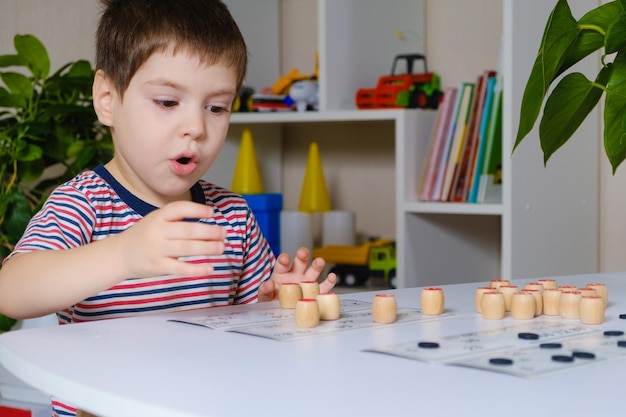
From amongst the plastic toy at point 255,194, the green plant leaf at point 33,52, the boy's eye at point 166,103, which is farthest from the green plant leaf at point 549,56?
the plastic toy at point 255,194

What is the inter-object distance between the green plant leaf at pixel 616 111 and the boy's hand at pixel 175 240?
18.4 inches

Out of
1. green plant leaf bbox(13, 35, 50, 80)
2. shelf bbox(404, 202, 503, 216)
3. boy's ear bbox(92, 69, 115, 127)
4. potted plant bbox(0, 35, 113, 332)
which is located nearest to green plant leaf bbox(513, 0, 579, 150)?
boy's ear bbox(92, 69, 115, 127)

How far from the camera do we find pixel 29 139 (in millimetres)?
1928

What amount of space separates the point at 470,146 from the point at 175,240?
1.39 meters

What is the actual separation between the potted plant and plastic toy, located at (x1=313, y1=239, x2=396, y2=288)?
614mm

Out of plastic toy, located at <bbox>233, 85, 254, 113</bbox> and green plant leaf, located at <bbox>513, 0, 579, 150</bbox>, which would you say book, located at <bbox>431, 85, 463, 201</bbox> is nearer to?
plastic toy, located at <bbox>233, 85, 254, 113</bbox>

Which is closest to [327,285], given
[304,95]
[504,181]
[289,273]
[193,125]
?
[289,273]

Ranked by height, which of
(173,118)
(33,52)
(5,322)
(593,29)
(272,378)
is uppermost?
(33,52)

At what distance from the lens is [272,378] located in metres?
0.59

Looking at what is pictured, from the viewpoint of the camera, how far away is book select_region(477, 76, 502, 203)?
2.00 m

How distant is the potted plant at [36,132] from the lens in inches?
73.6

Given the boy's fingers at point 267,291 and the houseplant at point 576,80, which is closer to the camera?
the houseplant at point 576,80

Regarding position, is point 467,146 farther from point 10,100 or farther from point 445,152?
point 10,100

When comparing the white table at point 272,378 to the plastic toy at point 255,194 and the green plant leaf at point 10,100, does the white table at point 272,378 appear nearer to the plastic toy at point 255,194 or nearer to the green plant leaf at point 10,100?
the green plant leaf at point 10,100
